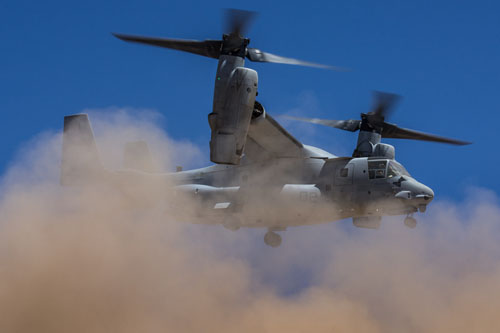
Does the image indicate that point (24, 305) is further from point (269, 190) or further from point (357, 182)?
point (357, 182)

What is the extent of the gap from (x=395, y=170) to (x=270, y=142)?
4.04m

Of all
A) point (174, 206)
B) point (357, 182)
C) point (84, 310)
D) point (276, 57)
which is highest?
point (276, 57)

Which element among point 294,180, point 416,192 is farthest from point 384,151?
point 294,180

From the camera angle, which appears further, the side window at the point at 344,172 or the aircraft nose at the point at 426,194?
the side window at the point at 344,172

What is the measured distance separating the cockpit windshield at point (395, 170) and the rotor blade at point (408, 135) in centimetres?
260

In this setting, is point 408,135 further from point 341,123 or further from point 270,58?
point 270,58

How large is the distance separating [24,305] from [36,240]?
2570 mm

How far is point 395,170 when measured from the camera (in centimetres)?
2339

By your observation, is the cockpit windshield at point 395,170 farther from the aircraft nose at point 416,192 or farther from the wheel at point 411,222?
the wheel at point 411,222

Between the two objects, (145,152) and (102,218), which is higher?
(145,152)

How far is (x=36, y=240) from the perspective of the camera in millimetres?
27719

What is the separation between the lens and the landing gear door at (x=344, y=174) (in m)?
23.6

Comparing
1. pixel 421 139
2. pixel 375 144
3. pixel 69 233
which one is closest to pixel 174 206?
pixel 69 233

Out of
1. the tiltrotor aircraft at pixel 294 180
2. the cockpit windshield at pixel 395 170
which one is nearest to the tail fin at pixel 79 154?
the tiltrotor aircraft at pixel 294 180
